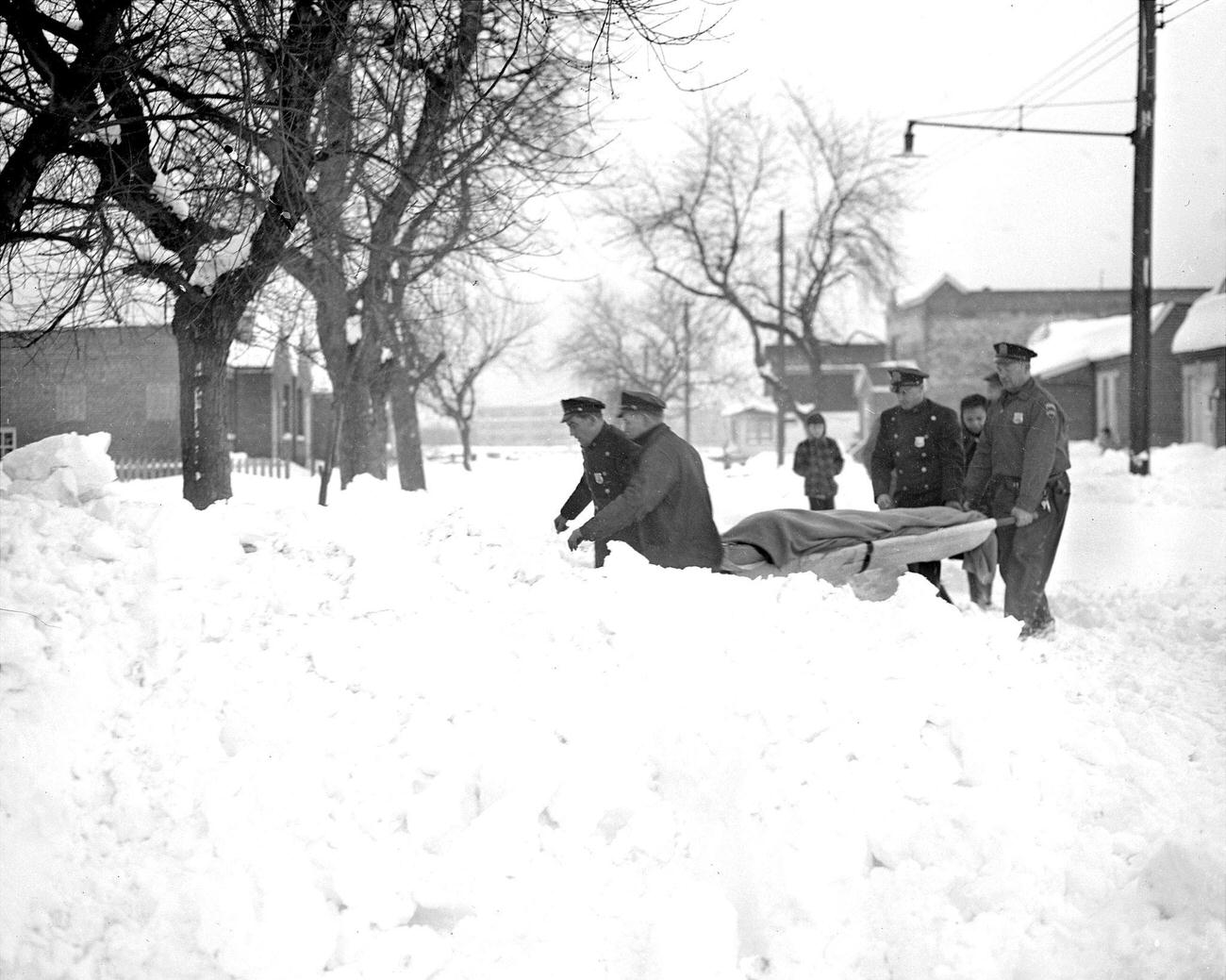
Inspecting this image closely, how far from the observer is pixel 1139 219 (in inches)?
606

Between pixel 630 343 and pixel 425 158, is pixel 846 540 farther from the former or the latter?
pixel 630 343

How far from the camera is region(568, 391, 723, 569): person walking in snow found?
6371 mm

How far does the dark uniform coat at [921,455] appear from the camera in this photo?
8.52m

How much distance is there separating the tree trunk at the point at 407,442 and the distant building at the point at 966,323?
35.4 m

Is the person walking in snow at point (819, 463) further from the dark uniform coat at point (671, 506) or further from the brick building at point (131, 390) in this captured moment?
the dark uniform coat at point (671, 506)

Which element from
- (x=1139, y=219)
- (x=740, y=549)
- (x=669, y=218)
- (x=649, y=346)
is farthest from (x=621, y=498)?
(x=649, y=346)

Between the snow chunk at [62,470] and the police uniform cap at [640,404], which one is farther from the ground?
the police uniform cap at [640,404]

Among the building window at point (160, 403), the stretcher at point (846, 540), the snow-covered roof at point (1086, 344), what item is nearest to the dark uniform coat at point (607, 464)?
the stretcher at point (846, 540)

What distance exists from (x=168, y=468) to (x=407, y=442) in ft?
18.7

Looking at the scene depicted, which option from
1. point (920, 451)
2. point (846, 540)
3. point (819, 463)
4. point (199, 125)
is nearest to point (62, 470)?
point (199, 125)

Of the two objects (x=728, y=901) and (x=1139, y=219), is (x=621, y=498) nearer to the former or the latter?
(x=728, y=901)

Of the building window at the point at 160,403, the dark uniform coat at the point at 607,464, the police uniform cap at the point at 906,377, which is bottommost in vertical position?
the dark uniform coat at the point at 607,464

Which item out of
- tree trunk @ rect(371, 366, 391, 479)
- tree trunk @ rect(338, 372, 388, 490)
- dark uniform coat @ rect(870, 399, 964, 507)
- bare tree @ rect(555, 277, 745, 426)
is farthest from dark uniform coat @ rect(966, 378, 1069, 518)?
bare tree @ rect(555, 277, 745, 426)

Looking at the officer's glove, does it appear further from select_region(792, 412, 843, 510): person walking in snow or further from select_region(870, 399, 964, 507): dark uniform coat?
select_region(792, 412, 843, 510): person walking in snow
